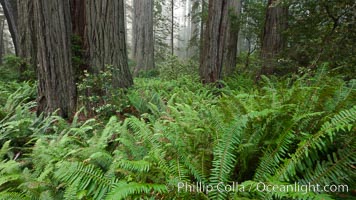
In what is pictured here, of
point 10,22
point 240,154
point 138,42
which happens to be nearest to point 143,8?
point 138,42

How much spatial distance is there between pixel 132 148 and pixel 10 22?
8696mm

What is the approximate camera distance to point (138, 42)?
10203 mm

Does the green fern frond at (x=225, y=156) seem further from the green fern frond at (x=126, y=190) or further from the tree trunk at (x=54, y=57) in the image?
the tree trunk at (x=54, y=57)

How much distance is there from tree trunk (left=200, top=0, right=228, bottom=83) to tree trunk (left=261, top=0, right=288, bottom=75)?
41.3 inches

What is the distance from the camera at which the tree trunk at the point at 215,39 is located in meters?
5.64

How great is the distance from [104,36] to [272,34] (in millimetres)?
4055

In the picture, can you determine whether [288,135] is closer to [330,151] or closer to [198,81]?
[330,151]

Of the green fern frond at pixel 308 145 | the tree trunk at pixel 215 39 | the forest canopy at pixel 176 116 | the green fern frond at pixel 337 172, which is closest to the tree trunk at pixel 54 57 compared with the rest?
the forest canopy at pixel 176 116

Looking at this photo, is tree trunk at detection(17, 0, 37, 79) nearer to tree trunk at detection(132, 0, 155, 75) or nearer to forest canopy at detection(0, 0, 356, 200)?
forest canopy at detection(0, 0, 356, 200)

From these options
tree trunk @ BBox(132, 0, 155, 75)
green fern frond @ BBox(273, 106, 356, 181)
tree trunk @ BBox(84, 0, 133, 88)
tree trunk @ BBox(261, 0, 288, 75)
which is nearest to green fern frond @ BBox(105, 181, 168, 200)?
green fern frond @ BBox(273, 106, 356, 181)

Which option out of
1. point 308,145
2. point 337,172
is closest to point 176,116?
point 308,145

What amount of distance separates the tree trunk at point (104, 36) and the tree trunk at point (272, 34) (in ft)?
10.8

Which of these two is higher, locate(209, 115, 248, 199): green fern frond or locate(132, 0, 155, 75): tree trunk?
locate(132, 0, 155, 75): tree trunk

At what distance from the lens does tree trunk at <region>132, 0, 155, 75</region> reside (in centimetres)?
1002
